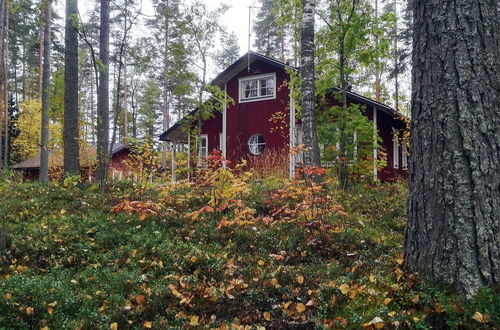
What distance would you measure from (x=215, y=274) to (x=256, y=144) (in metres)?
12.6

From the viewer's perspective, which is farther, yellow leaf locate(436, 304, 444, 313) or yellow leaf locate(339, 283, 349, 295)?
yellow leaf locate(339, 283, 349, 295)

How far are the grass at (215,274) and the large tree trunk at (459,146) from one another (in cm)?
25

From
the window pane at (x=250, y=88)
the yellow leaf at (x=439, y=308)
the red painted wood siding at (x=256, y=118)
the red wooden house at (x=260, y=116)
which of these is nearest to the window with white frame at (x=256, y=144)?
the red wooden house at (x=260, y=116)

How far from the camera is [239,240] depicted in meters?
4.74

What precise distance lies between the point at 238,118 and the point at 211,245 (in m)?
12.3

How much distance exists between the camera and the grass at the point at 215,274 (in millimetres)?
2877

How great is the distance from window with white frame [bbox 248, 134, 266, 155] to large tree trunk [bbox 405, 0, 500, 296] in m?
13.2

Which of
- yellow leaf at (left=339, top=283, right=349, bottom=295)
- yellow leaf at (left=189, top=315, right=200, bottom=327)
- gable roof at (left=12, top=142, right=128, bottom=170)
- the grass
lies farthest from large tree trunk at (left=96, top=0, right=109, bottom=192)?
gable roof at (left=12, top=142, right=128, bottom=170)

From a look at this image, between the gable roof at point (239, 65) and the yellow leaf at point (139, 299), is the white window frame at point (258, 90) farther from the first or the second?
the yellow leaf at point (139, 299)

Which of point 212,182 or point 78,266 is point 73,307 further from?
point 212,182

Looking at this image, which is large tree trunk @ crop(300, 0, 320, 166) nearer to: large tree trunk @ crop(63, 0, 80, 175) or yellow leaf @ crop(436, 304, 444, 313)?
yellow leaf @ crop(436, 304, 444, 313)

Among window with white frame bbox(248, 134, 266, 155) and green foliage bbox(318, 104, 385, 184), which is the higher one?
window with white frame bbox(248, 134, 266, 155)

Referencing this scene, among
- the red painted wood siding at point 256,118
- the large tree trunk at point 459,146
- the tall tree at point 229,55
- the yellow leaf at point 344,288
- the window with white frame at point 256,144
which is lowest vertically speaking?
the yellow leaf at point 344,288

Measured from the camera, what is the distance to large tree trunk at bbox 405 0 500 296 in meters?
2.73
